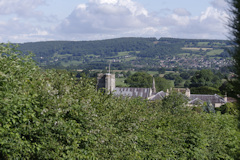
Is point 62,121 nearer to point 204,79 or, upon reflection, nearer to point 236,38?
point 236,38

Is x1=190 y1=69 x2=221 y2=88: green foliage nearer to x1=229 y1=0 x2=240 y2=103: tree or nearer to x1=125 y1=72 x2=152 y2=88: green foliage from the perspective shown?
x1=125 y1=72 x2=152 y2=88: green foliage

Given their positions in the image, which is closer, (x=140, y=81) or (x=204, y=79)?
(x=204, y=79)

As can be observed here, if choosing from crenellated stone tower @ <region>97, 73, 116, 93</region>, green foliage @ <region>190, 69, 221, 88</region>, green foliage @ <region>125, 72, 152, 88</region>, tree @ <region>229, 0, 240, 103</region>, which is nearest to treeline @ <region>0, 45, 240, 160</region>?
tree @ <region>229, 0, 240, 103</region>

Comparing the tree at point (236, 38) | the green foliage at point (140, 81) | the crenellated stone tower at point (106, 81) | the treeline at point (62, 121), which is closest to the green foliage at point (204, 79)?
the green foliage at point (140, 81)

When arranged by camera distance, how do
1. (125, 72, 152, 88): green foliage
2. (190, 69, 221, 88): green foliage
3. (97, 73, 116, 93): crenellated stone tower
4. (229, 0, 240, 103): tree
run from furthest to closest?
1. (125, 72, 152, 88): green foliage
2. (190, 69, 221, 88): green foliage
3. (97, 73, 116, 93): crenellated stone tower
4. (229, 0, 240, 103): tree

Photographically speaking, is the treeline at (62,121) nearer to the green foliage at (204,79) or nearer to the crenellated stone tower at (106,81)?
the crenellated stone tower at (106,81)

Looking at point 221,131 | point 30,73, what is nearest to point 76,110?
point 30,73

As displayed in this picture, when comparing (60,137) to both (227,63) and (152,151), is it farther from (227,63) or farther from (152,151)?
(152,151)

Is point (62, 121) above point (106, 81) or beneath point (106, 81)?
above

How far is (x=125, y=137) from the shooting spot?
10.7 metres

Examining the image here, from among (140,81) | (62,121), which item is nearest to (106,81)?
(62,121)

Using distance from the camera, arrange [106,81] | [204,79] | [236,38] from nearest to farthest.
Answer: [236,38] < [106,81] < [204,79]

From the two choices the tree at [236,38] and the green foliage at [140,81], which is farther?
the green foliage at [140,81]

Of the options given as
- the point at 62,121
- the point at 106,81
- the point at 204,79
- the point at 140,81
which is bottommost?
the point at 140,81
